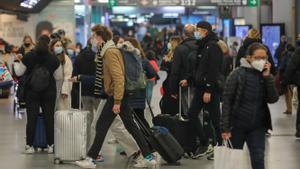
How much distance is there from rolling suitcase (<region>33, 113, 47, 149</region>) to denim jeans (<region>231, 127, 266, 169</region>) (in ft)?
13.2

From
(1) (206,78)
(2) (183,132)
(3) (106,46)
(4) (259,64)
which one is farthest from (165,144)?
(4) (259,64)

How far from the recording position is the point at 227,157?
6852mm

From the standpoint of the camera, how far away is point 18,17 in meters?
25.4

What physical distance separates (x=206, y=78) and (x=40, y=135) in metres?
2.73

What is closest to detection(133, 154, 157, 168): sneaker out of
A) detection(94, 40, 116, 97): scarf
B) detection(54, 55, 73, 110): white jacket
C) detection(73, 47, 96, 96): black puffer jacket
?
detection(94, 40, 116, 97): scarf

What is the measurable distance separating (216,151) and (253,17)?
86.0 feet

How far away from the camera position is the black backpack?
9.91 meters

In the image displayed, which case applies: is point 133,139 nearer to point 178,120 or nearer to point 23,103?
point 178,120

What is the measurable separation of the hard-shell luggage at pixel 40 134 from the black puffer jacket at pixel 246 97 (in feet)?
13.3

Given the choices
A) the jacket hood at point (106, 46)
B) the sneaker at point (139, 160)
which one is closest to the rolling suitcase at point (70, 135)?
the sneaker at point (139, 160)

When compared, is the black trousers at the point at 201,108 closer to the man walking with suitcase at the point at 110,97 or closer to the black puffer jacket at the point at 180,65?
the black puffer jacket at the point at 180,65

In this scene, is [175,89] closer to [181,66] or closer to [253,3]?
[181,66]

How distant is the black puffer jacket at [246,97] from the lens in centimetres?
696

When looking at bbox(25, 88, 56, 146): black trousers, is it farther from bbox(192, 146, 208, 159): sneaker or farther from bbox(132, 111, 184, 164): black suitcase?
bbox(192, 146, 208, 159): sneaker
